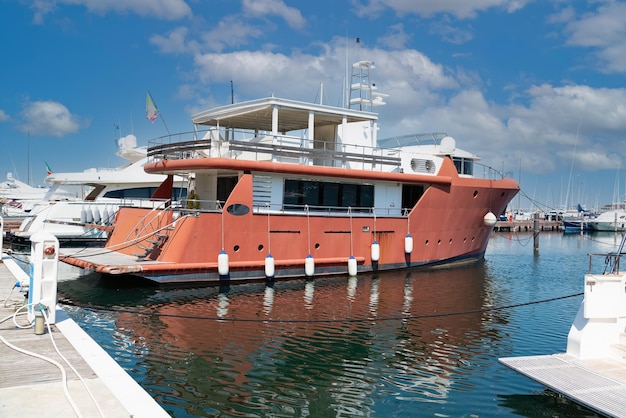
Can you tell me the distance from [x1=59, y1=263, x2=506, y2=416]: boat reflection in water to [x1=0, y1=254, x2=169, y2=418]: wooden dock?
4.35ft

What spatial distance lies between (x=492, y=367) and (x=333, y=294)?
682cm

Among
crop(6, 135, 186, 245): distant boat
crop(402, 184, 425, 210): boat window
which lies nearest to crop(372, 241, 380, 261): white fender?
crop(402, 184, 425, 210): boat window

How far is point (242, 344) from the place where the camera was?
10.2 m

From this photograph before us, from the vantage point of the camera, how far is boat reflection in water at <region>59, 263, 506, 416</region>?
7750 mm

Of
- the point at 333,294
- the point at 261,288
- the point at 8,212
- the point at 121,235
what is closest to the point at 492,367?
the point at 333,294

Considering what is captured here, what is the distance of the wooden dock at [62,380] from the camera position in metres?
5.11

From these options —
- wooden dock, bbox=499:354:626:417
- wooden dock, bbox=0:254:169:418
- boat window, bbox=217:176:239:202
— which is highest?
boat window, bbox=217:176:239:202

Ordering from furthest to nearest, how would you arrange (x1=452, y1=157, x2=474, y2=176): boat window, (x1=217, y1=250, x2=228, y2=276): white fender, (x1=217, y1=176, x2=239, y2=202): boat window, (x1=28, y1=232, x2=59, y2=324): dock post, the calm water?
(x1=452, y1=157, x2=474, y2=176): boat window
(x1=217, y1=176, x2=239, y2=202): boat window
(x1=217, y1=250, x2=228, y2=276): white fender
(x1=28, y1=232, x2=59, y2=324): dock post
the calm water

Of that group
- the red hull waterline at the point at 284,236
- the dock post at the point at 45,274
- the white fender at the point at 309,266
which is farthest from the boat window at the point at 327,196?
the dock post at the point at 45,274

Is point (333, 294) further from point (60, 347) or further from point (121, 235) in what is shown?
point (60, 347)

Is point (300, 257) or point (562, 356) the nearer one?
point (562, 356)

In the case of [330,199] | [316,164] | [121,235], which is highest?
[316,164]

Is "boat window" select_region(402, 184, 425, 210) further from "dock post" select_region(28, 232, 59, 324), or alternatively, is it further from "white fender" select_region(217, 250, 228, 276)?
"dock post" select_region(28, 232, 59, 324)

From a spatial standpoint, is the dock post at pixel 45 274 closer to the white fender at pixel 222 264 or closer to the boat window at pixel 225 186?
the white fender at pixel 222 264
